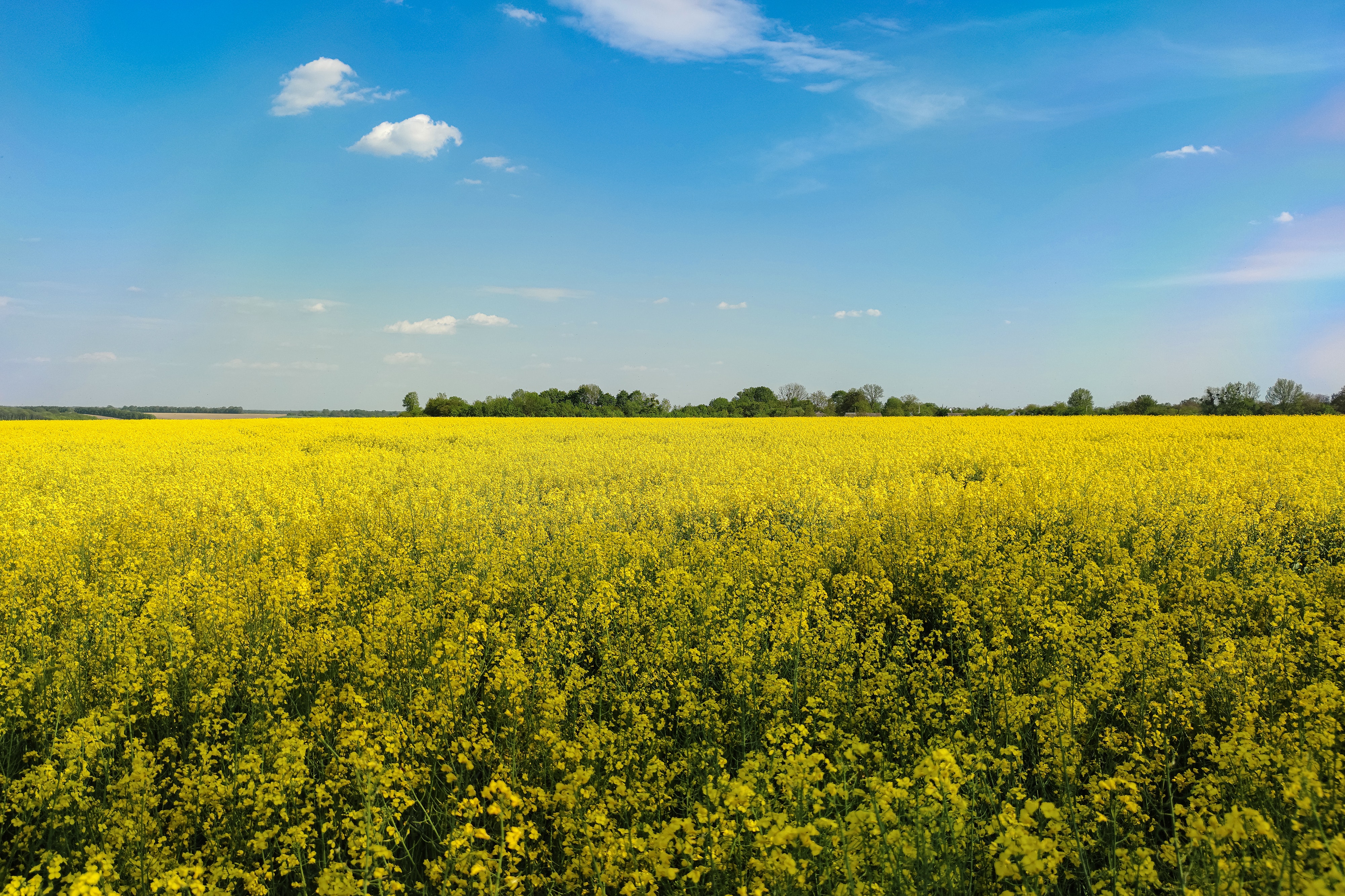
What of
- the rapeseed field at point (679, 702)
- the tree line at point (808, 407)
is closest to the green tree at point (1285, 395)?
the tree line at point (808, 407)

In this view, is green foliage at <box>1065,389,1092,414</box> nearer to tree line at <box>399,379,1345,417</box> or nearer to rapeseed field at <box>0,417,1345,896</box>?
→ tree line at <box>399,379,1345,417</box>

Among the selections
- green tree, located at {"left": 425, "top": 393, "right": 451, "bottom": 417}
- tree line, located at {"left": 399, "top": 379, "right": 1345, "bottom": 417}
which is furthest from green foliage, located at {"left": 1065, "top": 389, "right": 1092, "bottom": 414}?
green tree, located at {"left": 425, "top": 393, "right": 451, "bottom": 417}

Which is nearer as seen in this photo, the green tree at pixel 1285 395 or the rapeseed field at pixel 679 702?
the rapeseed field at pixel 679 702

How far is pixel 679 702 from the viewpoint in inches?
209

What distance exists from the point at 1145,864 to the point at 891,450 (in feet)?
63.9

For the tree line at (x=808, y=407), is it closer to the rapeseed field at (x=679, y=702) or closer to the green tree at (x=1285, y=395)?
the green tree at (x=1285, y=395)

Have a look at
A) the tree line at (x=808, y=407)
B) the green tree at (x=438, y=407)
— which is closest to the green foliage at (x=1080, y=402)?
the tree line at (x=808, y=407)

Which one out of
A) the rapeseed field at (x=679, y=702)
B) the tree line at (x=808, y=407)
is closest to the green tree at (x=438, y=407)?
the tree line at (x=808, y=407)

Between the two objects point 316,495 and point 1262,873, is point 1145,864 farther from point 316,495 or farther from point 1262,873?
point 316,495

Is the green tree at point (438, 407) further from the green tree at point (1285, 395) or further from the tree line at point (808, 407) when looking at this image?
the green tree at point (1285, 395)

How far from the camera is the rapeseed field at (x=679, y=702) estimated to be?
318 centimetres

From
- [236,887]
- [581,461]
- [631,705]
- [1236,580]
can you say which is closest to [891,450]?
[581,461]

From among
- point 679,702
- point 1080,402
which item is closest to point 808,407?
point 1080,402

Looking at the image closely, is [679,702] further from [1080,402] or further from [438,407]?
[1080,402]
